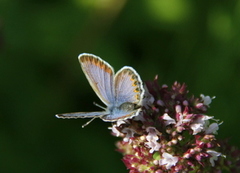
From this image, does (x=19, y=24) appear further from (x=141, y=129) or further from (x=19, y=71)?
(x=141, y=129)

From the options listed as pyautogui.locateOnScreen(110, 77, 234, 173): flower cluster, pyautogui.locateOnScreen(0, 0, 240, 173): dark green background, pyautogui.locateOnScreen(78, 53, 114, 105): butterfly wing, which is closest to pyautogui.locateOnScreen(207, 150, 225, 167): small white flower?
pyautogui.locateOnScreen(110, 77, 234, 173): flower cluster

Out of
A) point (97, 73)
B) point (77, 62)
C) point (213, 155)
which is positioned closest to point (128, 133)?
point (97, 73)

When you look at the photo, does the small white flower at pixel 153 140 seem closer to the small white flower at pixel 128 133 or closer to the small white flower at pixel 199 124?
the small white flower at pixel 128 133

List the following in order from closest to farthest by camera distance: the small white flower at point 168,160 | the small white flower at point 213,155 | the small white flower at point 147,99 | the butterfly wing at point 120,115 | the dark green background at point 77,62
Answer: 1. the butterfly wing at point 120,115
2. the small white flower at point 168,160
3. the small white flower at point 213,155
4. the small white flower at point 147,99
5. the dark green background at point 77,62

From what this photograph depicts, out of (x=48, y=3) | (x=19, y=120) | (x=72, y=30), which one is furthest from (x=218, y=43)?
(x=19, y=120)

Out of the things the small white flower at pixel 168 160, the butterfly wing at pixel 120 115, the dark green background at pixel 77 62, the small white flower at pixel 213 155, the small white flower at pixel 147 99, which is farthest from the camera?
the dark green background at pixel 77 62

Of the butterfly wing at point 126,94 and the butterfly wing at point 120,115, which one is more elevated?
the butterfly wing at point 126,94

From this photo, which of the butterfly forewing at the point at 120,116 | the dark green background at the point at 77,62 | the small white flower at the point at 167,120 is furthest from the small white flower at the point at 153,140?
the dark green background at the point at 77,62
